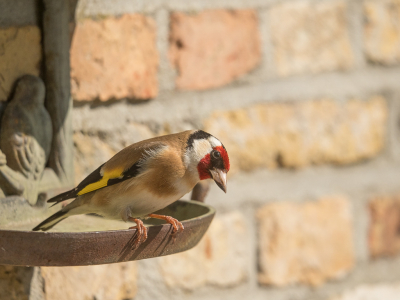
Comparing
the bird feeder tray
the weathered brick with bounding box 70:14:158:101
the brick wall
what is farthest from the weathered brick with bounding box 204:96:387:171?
the bird feeder tray

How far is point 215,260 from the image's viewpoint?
5.97 feet

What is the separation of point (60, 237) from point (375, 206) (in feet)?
4.65

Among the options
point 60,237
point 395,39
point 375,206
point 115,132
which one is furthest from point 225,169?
point 395,39

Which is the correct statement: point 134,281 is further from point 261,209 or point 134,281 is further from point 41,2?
point 41,2

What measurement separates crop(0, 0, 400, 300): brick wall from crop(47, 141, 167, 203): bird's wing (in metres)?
Result: 0.23

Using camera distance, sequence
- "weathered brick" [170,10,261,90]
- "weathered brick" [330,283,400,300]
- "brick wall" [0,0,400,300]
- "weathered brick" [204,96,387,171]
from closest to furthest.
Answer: "brick wall" [0,0,400,300] < "weathered brick" [170,10,261,90] < "weathered brick" [204,96,387,171] < "weathered brick" [330,283,400,300]

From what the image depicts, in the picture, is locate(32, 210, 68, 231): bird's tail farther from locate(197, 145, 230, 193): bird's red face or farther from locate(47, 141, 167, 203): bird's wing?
locate(197, 145, 230, 193): bird's red face

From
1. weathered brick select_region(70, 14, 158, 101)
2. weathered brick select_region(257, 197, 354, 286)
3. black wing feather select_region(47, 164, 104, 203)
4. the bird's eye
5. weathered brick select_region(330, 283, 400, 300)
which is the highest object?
weathered brick select_region(70, 14, 158, 101)

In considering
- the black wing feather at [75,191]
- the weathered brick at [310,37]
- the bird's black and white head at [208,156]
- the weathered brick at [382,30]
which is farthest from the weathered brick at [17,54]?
the weathered brick at [382,30]

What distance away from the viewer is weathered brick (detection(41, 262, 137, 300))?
1481 mm

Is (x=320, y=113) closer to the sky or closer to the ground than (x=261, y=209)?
closer to the sky

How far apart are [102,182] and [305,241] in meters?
0.91

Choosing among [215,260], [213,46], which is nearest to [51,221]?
[215,260]

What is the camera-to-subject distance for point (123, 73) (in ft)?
5.27
